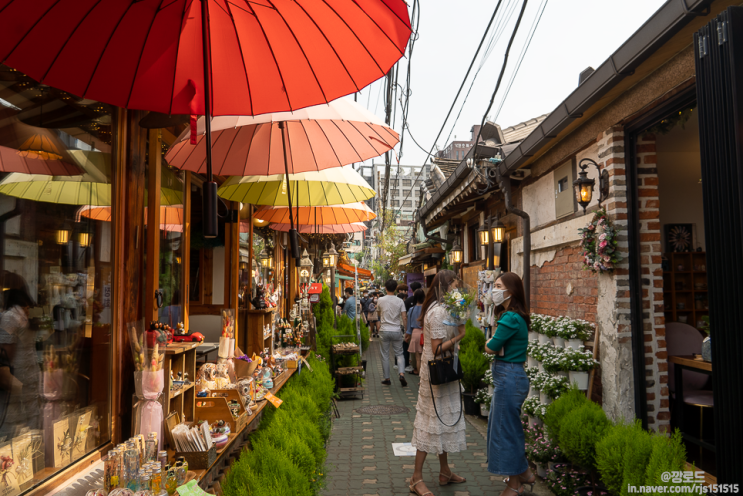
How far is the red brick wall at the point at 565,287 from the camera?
555 centimetres

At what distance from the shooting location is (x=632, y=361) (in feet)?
15.3

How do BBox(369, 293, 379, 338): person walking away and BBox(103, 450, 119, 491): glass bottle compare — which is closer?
BBox(103, 450, 119, 491): glass bottle

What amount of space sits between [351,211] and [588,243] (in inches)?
120

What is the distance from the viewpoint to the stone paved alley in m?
4.95

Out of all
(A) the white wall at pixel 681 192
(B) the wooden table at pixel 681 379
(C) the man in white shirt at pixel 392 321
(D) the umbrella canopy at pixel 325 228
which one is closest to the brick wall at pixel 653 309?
(B) the wooden table at pixel 681 379

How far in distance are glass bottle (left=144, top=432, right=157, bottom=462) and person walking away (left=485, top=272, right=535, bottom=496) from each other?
286 cm

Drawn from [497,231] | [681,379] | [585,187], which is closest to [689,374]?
[681,379]

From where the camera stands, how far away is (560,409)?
4484 millimetres

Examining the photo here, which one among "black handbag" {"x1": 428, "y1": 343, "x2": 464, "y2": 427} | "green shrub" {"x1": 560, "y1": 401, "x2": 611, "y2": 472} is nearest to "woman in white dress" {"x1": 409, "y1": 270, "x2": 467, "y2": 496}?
"black handbag" {"x1": 428, "y1": 343, "x2": 464, "y2": 427}

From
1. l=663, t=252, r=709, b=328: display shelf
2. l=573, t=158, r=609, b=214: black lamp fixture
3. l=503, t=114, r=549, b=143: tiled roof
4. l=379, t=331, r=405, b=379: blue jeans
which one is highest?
l=503, t=114, r=549, b=143: tiled roof

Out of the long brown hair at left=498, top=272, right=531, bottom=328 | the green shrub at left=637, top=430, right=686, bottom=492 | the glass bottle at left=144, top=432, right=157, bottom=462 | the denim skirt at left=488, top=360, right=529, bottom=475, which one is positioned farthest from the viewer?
the long brown hair at left=498, top=272, right=531, bottom=328

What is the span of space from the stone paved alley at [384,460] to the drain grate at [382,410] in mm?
116

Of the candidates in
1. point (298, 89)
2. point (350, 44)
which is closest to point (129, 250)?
point (298, 89)

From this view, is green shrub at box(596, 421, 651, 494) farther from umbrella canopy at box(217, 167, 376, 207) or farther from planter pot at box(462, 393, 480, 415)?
planter pot at box(462, 393, 480, 415)
